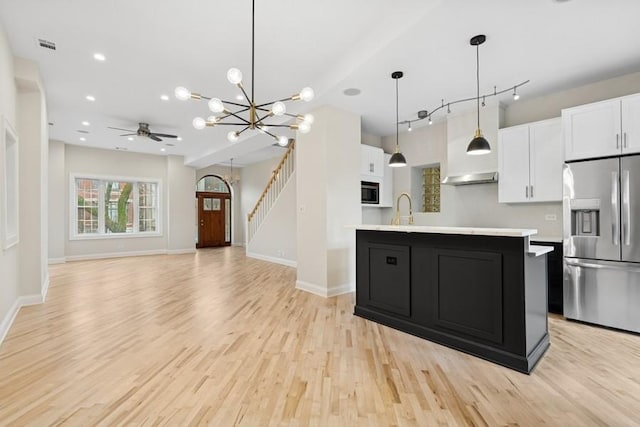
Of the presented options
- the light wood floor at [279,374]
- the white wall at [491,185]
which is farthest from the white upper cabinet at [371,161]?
the light wood floor at [279,374]

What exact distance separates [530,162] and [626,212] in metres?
1.34

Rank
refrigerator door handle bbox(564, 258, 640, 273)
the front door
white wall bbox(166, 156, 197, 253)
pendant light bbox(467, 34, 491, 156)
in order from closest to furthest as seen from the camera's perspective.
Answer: pendant light bbox(467, 34, 491, 156) < refrigerator door handle bbox(564, 258, 640, 273) < white wall bbox(166, 156, 197, 253) < the front door

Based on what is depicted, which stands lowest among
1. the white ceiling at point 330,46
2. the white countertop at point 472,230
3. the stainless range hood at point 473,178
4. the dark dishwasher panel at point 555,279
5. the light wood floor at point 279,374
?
the light wood floor at point 279,374

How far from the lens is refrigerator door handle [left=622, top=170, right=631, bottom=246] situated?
341cm

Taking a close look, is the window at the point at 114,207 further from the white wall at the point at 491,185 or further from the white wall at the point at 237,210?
the white wall at the point at 491,185

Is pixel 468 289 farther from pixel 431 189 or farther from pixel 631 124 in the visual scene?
pixel 431 189

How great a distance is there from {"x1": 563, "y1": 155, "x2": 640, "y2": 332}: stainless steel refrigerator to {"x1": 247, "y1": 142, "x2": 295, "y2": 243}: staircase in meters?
5.69

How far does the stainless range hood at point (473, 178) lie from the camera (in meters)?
4.85

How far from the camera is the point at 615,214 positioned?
348 cm

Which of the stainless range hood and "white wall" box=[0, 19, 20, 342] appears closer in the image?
"white wall" box=[0, 19, 20, 342]

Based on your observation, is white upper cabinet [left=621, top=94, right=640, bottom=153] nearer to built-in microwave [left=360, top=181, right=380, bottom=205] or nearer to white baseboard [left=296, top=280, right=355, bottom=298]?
built-in microwave [left=360, top=181, right=380, bottom=205]

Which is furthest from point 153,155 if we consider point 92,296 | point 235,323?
point 235,323

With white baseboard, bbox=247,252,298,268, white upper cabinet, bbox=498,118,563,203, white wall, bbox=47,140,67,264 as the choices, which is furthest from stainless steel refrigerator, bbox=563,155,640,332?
white wall, bbox=47,140,67,264

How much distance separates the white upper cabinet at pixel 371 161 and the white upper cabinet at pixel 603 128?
2.94 meters
